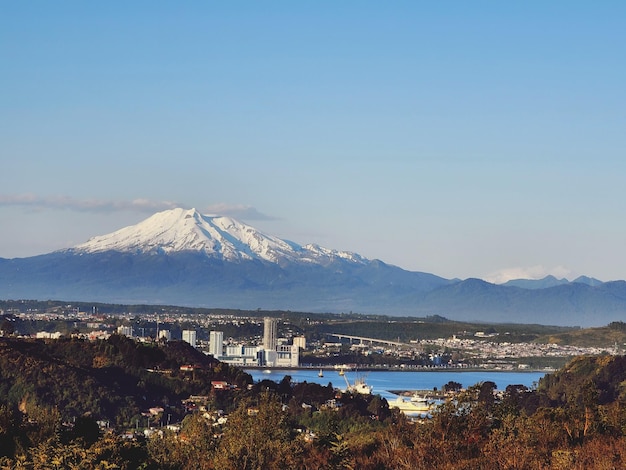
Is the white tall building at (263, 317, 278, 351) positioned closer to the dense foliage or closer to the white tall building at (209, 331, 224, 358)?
the white tall building at (209, 331, 224, 358)

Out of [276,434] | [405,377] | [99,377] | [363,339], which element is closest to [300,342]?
[363,339]

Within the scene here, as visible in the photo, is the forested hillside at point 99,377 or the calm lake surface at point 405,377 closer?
the forested hillside at point 99,377

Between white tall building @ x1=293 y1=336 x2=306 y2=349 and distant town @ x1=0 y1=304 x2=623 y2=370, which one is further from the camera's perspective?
white tall building @ x1=293 y1=336 x2=306 y2=349

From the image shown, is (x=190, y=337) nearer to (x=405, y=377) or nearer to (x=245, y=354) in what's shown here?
(x=245, y=354)

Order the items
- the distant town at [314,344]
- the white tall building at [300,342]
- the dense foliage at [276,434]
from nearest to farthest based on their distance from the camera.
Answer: the dense foliage at [276,434] → the distant town at [314,344] → the white tall building at [300,342]

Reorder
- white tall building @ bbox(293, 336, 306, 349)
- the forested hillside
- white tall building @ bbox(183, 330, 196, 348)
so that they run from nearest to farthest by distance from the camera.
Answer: the forested hillside → white tall building @ bbox(183, 330, 196, 348) → white tall building @ bbox(293, 336, 306, 349)

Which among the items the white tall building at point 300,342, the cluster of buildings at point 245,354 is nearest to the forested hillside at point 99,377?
the cluster of buildings at point 245,354

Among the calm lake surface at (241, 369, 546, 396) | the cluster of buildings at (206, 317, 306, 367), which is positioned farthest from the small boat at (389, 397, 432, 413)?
the cluster of buildings at (206, 317, 306, 367)

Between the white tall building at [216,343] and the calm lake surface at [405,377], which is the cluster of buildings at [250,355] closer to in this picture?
the white tall building at [216,343]
